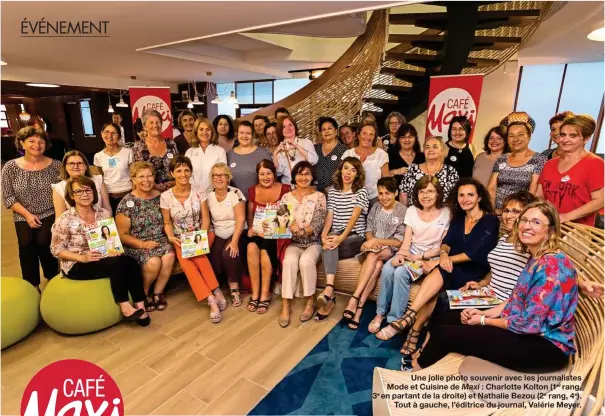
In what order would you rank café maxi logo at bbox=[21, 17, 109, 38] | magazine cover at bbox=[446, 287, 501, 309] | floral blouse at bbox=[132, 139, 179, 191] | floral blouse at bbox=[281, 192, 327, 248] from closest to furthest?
magazine cover at bbox=[446, 287, 501, 309]
floral blouse at bbox=[281, 192, 327, 248]
floral blouse at bbox=[132, 139, 179, 191]
café maxi logo at bbox=[21, 17, 109, 38]

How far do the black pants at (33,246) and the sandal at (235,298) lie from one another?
1692 mm

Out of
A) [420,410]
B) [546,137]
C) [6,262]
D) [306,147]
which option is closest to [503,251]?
[420,410]

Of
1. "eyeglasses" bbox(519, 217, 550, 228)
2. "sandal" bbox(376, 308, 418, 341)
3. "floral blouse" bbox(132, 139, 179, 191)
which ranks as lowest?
"sandal" bbox(376, 308, 418, 341)

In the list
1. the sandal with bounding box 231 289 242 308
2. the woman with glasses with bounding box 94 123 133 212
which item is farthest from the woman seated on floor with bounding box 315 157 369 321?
the woman with glasses with bounding box 94 123 133 212

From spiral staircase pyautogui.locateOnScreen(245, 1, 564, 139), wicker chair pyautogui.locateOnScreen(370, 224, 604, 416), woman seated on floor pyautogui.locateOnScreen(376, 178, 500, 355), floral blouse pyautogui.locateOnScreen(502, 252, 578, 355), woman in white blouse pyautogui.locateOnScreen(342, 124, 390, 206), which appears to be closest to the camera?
wicker chair pyautogui.locateOnScreen(370, 224, 604, 416)

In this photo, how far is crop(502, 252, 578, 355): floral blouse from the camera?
154 cm

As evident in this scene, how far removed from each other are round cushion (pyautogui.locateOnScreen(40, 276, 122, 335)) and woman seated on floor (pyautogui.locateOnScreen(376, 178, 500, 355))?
2223mm

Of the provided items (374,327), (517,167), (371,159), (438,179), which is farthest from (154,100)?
(517,167)

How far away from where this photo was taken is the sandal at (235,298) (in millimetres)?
3162

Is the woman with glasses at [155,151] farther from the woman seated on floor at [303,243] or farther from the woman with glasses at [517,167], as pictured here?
the woman with glasses at [517,167]

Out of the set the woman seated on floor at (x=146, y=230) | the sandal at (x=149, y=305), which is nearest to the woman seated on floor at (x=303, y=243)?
the woman seated on floor at (x=146, y=230)

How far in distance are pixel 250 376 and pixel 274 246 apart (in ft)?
3.77

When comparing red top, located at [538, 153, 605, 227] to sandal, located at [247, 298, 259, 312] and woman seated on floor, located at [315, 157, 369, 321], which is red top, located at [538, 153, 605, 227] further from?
sandal, located at [247, 298, 259, 312]

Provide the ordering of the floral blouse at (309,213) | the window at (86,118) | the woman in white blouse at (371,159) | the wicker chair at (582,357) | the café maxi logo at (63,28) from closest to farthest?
the wicker chair at (582,357), the floral blouse at (309,213), the woman in white blouse at (371,159), the café maxi logo at (63,28), the window at (86,118)
